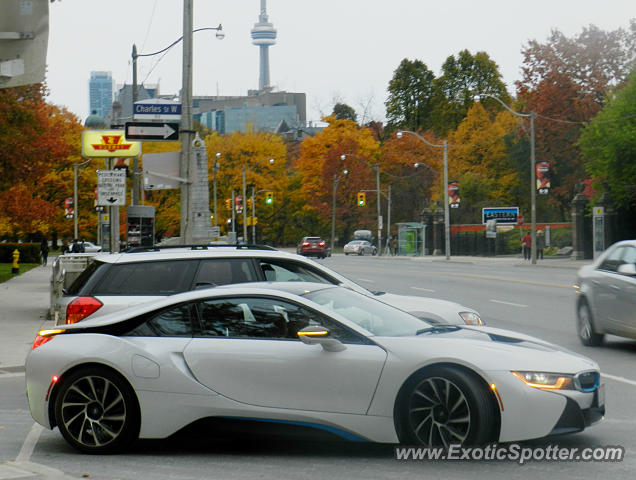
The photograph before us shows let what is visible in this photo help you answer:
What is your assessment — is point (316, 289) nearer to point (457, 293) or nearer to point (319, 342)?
point (319, 342)

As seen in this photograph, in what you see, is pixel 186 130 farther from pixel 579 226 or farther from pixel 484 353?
pixel 579 226

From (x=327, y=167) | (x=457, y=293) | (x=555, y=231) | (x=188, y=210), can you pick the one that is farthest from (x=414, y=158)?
(x=188, y=210)

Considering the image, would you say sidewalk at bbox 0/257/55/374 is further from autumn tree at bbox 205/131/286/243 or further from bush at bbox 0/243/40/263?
autumn tree at bbox 205/131/286/243

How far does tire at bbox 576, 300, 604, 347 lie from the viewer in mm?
14459

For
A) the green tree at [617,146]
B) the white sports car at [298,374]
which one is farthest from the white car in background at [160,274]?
the green tree at [617,146]

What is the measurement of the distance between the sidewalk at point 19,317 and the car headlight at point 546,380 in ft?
28.6

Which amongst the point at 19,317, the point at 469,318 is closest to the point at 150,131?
the point at 19,317

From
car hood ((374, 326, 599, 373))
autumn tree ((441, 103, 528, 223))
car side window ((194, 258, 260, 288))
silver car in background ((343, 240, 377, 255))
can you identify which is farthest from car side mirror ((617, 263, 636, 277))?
autumn tree ((441, 103, 528, 223))

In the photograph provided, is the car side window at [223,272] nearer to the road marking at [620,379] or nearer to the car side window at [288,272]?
the car side window at [288,272]

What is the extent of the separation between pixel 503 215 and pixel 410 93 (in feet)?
137

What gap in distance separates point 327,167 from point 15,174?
2749 inches

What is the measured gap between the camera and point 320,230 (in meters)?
109

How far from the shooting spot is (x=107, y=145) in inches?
1037

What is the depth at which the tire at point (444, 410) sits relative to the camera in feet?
22.9
